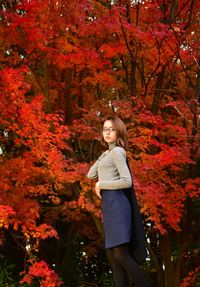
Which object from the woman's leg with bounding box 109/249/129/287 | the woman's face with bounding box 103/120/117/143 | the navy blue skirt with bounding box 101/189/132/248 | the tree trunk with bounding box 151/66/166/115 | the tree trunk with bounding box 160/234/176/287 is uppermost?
the tree trunk with bounding box 151/66/166/115

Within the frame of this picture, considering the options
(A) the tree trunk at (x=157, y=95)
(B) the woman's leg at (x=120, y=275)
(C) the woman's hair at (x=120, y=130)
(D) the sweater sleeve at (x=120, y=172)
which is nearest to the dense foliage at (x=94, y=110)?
(A) the tree trunk at (x=157, y=95)

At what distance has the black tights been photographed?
11.3 feet

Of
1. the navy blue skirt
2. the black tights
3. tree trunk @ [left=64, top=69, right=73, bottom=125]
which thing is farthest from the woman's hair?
tree trunk @ [left=64, top=69, right=73, bottom=125]

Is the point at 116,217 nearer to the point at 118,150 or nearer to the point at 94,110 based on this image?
the point at 118,150

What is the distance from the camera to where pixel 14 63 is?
7.19 m

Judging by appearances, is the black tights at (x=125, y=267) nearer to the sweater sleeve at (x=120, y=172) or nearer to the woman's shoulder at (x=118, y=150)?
the sweater sleeve at (x=120, y=172)

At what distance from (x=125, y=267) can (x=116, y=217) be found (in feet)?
1.19

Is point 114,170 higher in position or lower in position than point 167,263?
higher

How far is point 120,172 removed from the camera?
11.5 ft

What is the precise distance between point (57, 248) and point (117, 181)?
23.7 ft

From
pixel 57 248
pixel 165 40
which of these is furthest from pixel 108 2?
pixel 57 248

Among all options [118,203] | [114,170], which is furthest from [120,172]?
[118,203]

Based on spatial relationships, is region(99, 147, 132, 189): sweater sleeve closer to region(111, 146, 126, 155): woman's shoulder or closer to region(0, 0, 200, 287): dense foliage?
region(111, 146, 126, 155): woman's shoulder

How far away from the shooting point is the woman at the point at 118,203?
3.47 metres
